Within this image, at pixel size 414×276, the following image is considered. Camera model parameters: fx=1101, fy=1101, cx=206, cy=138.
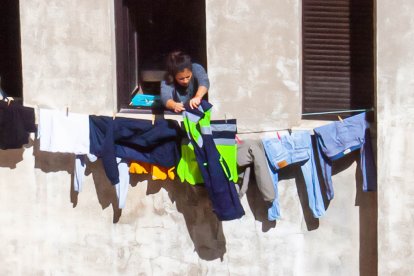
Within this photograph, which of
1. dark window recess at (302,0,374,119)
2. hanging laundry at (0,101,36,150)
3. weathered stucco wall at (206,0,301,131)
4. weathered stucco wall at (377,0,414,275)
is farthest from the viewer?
hanging laundry at (0,101,36,150)

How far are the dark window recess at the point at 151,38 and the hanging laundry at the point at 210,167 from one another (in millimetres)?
763

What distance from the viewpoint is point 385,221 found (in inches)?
367

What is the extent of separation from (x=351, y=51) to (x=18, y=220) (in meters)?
3.39

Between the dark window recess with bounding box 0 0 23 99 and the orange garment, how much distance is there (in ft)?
4.62

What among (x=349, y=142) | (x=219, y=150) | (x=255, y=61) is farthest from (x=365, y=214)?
(x=255, y=61)

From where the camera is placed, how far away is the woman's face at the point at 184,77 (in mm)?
9516

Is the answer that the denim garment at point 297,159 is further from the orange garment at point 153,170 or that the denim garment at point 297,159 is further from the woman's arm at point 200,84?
the orange garment at point 153,170

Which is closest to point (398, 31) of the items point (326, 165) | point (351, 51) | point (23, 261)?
point (351, 51)

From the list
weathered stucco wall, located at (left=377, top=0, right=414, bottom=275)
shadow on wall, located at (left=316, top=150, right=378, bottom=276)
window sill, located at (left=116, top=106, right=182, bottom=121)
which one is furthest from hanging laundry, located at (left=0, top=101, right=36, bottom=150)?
weathered stucco wall, located at (left=377, top=0, right=414, bottom=275)

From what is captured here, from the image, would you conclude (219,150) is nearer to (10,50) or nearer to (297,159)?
(297,159)

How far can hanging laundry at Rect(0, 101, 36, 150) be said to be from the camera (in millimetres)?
9742

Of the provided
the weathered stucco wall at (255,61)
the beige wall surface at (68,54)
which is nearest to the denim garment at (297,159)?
the weathered stucco wall at (255,61)

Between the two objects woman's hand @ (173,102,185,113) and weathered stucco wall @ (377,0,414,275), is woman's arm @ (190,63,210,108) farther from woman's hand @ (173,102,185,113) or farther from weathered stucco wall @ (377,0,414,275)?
weathered stucco wall @ (377,0,414,275)

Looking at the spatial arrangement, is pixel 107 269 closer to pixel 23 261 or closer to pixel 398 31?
pixel 23 261
